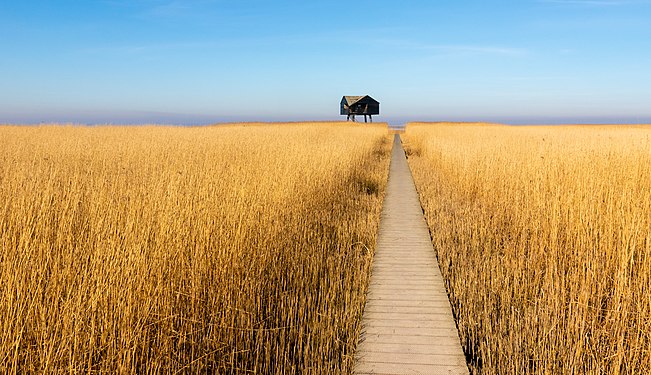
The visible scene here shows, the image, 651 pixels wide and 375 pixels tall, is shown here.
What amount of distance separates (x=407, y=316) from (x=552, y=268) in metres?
1.81

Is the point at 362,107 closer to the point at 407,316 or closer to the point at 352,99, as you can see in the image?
the point at 352,99

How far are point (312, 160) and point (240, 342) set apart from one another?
6735mm

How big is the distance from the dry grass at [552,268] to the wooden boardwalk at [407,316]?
160 mm

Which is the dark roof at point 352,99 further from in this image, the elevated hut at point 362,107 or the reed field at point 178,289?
the reed field at point 178,289

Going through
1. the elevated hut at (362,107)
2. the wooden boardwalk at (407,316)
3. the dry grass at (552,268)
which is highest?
the elevated hut at (362,107)

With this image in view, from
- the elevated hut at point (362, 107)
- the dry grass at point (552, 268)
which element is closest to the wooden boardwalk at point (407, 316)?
the dry grass at point (552, 268)

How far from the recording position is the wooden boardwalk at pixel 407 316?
10.1 feet

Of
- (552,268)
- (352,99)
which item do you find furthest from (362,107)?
(552,268)

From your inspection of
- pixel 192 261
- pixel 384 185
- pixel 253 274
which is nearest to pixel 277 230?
pixel 253 274

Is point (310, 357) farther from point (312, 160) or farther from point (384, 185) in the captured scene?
point (384, 185)

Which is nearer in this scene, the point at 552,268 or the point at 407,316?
the point at 407,316

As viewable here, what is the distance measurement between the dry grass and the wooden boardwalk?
16 cm

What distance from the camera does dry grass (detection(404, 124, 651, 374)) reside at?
10.1ft

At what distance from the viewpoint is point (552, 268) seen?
4.44m
